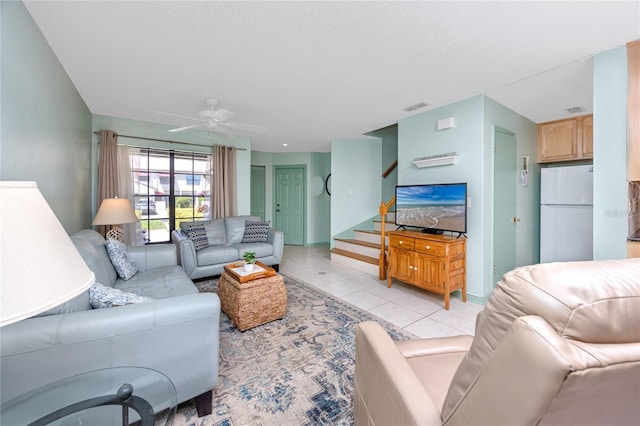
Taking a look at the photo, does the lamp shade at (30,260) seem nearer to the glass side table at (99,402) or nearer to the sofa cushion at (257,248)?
the glass side table at (99,402)

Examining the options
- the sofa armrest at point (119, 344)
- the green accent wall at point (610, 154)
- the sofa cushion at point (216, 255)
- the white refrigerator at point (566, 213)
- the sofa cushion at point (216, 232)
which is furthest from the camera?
the sofa cushion at point (216, 232)

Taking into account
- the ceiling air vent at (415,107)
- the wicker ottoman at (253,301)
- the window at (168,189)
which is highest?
the ceiling air vent at (415,107)

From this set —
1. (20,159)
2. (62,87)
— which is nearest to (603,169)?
(20,159)

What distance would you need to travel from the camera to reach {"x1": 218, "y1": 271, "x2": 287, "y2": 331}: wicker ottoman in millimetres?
2266

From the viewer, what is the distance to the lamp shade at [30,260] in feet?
1.80

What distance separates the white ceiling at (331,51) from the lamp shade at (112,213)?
4.13 feet

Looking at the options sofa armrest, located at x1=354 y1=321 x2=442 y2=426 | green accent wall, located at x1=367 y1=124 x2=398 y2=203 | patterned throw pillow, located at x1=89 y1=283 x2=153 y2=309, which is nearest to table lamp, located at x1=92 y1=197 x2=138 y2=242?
patterned throw pillow, located at x1=89 y1=283 x2=153 y2=309

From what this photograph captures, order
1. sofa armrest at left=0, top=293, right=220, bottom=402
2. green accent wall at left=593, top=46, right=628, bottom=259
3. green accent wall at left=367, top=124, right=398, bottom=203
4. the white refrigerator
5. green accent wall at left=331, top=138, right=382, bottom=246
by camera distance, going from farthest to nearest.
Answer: green accent wall at left=331, top=138, right=382, bottom=246 → green accent wall at left=367, top=124, right=398, bottom=203 → the white refrigerator → green accent wall at left=593, top=46, right=628, bottom=259 → sofa armrest at left=0, top=293, right=220, bottom=402

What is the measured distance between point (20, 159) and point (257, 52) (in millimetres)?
1743

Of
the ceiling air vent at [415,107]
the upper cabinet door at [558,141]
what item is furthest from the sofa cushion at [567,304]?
the upper cabinet door at [558,141]

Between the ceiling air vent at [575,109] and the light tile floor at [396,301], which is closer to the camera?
the light tile floor at [396,301]

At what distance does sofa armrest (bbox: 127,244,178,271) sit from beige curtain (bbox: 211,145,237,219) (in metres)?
1.66

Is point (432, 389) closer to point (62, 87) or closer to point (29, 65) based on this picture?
point (29, 65)

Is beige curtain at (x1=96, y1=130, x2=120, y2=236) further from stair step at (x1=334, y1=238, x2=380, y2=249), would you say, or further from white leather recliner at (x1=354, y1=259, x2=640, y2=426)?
white leather recliner at (x1=354, y1=259, x2=640, y2=426)
